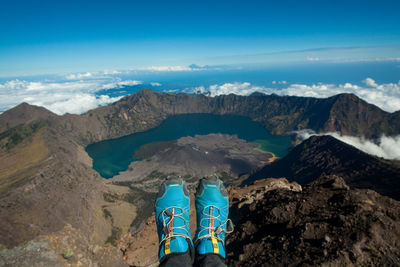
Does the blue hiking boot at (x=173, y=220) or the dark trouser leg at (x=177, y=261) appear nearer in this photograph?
the dark trouser leg at (x=177, y=261)

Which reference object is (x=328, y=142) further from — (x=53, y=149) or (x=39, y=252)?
(x=53, y=149)

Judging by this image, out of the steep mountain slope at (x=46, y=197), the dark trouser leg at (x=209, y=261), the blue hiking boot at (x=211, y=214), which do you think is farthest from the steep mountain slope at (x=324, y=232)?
the steep mountain slope at (x=46, y=197)

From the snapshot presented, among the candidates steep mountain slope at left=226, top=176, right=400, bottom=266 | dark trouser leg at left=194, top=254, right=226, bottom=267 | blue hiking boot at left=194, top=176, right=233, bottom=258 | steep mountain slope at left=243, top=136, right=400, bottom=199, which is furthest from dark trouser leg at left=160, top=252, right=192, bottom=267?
steep mountain slope at left=243, top=136, right=400, bottom=199

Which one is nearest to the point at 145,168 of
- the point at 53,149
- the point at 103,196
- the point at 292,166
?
the point at 103,196

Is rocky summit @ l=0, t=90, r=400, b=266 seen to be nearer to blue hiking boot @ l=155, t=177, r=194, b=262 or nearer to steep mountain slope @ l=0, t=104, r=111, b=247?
steep mountain slope @ l=0, t=104, r=111, b=247

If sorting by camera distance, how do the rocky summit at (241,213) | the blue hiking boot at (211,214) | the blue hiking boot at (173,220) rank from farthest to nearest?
the blue hiking boot at (211,214)
the blue hiking boot at (173,220)
the rocky summit at (241,213)

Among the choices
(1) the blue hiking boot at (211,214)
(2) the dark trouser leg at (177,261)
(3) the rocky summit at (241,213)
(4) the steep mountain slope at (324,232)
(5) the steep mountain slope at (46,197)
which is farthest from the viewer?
(5) the steep mountain slope at (46,197)

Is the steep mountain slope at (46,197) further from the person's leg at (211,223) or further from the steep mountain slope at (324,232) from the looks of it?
the steep mountain slope at (324,232)

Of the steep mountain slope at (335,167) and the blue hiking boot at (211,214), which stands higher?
the blue hiking boot at (211,214)
